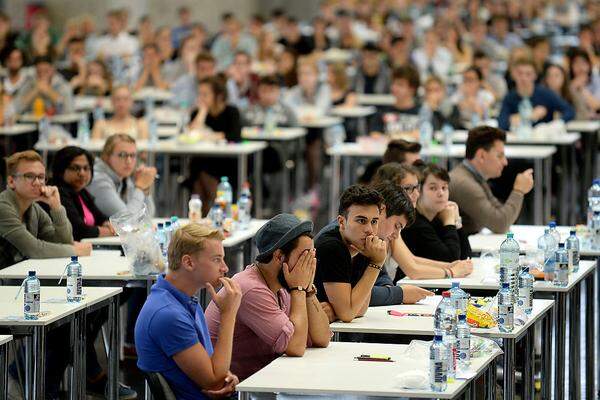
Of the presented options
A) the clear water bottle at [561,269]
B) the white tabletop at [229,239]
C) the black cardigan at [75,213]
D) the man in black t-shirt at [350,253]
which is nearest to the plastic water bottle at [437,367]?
the man in black t-shirt at [350,253]

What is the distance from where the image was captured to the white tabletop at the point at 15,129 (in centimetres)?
1429

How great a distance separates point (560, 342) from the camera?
285 inches

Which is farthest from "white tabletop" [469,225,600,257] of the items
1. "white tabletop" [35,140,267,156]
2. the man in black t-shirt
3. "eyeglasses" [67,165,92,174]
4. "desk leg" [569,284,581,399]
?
"white tabletop" [35,140,267,156]

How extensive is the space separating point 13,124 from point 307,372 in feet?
31.6

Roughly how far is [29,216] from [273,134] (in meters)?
6.29

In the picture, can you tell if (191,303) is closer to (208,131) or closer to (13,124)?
(208,131)

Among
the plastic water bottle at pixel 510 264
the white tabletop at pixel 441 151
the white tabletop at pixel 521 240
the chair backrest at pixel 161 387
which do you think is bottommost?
the chair backrest at pixel 161 387

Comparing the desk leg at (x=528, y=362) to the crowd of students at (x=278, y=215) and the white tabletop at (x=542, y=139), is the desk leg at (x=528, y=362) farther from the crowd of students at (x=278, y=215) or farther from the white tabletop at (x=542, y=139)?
the white tabletop at (x=542, y=139)

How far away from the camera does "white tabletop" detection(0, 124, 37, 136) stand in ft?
46.9

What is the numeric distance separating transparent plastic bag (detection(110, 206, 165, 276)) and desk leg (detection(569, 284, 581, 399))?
2.10 m

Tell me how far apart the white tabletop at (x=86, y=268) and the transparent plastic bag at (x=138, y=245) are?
63 mm

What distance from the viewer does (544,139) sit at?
13391 mm

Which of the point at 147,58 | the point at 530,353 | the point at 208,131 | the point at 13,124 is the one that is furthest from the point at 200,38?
the point at 530,353

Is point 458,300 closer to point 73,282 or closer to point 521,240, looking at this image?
point 73,282
